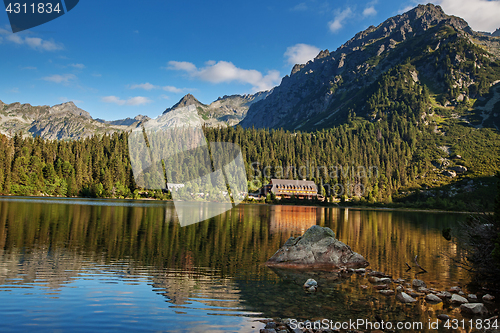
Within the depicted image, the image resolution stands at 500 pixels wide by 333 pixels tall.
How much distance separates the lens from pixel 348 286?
2098 cm

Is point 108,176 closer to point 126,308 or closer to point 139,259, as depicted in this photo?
point 139,259

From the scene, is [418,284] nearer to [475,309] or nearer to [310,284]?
[475,309]

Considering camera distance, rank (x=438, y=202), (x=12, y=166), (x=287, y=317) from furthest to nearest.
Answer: (x=438, y=202) → (x=12, y=166) → (x=287, y=317)

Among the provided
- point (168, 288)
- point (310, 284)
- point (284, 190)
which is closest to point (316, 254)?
point (310, 284)

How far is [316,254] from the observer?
28.7 m

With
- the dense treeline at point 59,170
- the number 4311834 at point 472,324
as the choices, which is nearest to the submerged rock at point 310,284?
the number 4311834 at point 472,324

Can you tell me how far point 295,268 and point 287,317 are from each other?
41.2 feet

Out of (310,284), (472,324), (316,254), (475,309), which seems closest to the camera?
(472,324)

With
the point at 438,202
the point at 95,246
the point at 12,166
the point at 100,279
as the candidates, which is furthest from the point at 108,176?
Result: the point at 438,202

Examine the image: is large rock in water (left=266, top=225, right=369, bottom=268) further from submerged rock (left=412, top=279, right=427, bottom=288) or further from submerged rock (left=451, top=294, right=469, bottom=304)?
submerged rock (left=451, top=294, right=469, bottom=304)

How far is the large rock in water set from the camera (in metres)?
27.8

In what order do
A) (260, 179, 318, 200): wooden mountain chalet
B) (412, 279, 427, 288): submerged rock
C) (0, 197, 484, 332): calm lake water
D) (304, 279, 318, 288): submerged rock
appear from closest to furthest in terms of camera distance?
(0, 197, 484, 332): calm lake water
(304, 279, 318, 288): submerged rock
(412, 279, 427, 288): submerged rock
(260, 179, 318, 200): wooden mountain chalet

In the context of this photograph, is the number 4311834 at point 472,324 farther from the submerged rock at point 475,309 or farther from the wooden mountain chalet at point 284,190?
the wooden mountain chalet at point 284,190

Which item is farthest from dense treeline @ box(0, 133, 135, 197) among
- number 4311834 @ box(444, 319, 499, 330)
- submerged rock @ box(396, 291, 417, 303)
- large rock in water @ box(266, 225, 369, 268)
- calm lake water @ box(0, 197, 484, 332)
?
number 4311834 @ box(444, 319, 499, 330)
